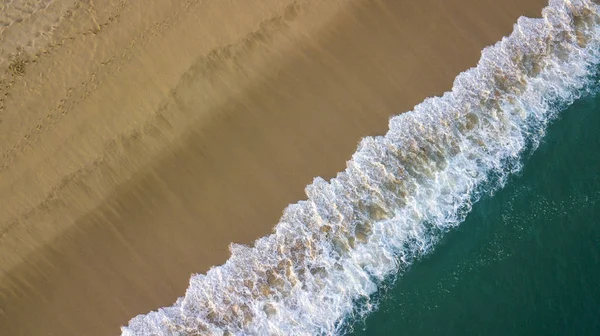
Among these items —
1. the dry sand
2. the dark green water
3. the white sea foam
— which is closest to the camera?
the dry sand

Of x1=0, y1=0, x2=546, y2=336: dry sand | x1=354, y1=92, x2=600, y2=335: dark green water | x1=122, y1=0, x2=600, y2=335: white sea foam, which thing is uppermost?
x1=0, y1=0, x2=546, y2=336: dry sand

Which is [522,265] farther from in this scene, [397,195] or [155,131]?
[155,131]

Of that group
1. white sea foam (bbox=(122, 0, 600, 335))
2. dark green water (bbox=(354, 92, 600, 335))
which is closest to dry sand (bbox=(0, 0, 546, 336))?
white sea foam (bbox=(122, 0, 600, 335))

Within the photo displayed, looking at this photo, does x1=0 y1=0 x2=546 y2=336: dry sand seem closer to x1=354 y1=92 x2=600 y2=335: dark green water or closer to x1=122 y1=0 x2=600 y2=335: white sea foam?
x1=122 y1=0 x2=600 y2=335: white sea foam

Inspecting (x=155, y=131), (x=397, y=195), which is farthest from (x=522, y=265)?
(x=155, y=131)

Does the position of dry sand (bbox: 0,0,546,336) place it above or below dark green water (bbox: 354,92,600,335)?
above

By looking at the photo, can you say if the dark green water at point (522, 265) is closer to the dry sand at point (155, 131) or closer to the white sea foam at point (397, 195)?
the white sea foam at point (397, 195)

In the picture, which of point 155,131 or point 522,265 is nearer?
point 155,131

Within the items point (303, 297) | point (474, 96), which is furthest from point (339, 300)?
point (474, 96)
